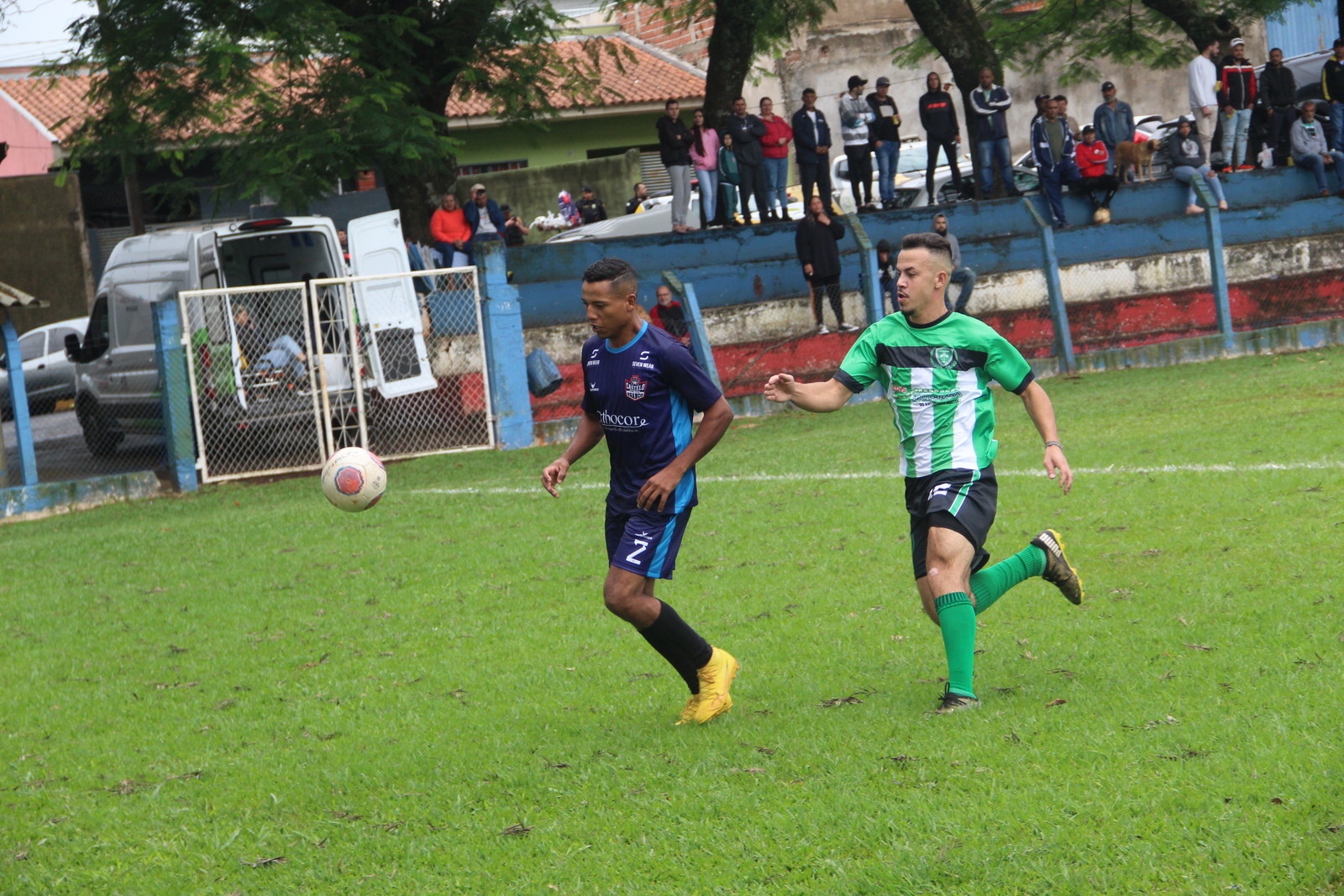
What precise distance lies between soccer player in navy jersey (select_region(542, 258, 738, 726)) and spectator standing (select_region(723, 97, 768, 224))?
13377 millimetres

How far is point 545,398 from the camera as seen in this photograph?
16781 millimetres

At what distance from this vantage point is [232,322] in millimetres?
14953

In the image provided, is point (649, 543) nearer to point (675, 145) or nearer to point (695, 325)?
point (695, 325)

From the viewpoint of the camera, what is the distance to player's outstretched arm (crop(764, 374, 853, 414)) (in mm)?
5059

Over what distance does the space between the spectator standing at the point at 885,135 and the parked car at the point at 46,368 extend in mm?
14576

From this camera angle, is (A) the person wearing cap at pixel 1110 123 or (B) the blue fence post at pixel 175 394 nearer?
(B) the blue fence post at pixel 175 394

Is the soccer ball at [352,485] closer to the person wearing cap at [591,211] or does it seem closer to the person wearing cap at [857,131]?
the person wearing cap at [857,131]

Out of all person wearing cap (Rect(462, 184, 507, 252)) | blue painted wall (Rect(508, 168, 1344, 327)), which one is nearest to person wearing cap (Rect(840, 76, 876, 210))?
blue painted wall (Rect(508, 168, 1344, 327))

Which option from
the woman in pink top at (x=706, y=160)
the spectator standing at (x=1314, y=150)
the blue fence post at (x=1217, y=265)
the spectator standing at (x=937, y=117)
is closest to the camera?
the blue fence post at (x=1217, y=265)

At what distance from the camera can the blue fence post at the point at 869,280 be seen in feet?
55.5

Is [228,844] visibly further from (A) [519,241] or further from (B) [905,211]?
(A) [519,241]

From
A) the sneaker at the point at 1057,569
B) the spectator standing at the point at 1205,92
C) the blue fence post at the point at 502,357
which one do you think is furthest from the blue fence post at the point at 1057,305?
the sneaker at the point at 1057,569

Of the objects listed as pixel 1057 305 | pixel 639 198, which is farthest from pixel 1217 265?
pixel 639 198

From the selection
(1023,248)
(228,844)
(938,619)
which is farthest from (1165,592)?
(1023,248)
